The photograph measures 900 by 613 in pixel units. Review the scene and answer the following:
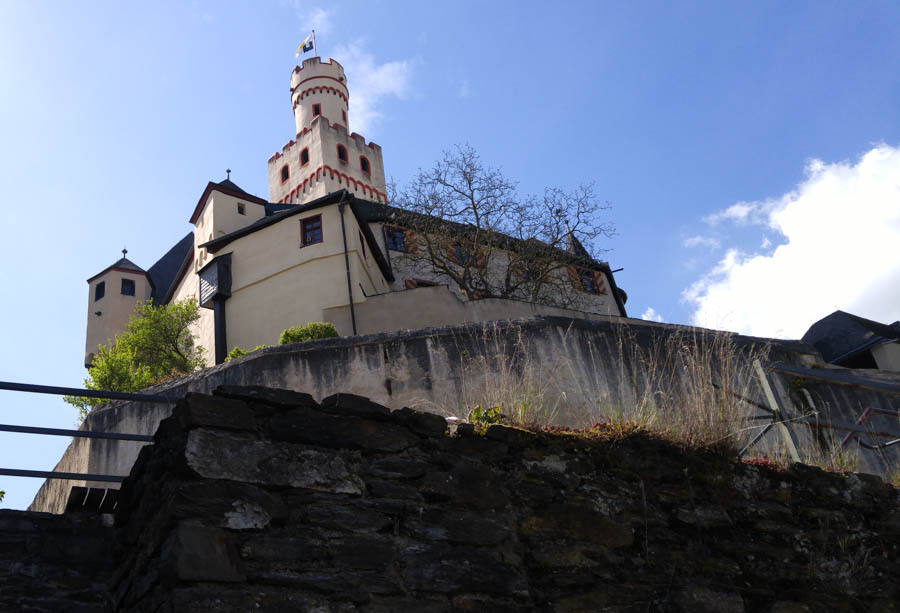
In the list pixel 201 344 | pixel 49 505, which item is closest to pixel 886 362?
pixel 201 344

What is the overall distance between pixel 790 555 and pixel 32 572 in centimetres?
405

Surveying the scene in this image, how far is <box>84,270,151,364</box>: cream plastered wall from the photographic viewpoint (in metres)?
32.4

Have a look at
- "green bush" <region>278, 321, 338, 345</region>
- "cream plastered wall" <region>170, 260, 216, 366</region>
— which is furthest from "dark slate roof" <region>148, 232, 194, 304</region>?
"green bush" <region>278, 321, 338, 345</region>

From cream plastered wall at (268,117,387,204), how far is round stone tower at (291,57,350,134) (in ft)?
8.75

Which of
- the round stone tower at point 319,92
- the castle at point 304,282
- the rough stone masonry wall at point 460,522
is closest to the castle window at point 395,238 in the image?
the castle at point 304,282

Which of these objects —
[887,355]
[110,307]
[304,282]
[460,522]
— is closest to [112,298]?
[110,307]

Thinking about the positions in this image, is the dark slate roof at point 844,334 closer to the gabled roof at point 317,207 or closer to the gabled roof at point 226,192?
the gabled roof at point 317,207

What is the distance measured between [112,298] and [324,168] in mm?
12169

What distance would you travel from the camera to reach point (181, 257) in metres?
37.5

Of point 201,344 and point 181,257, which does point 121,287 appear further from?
point 201,344

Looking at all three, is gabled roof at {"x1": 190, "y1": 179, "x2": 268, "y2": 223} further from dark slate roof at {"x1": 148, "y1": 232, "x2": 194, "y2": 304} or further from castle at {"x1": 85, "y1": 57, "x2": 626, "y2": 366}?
dark slate roof at {"x1": 148, "y1": 232, "x2": 194, "y2": 304}

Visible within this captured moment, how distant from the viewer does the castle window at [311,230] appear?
22328mm

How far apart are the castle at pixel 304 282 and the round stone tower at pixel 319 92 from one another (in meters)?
14.9

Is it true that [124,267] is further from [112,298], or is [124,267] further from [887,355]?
[887,355]
